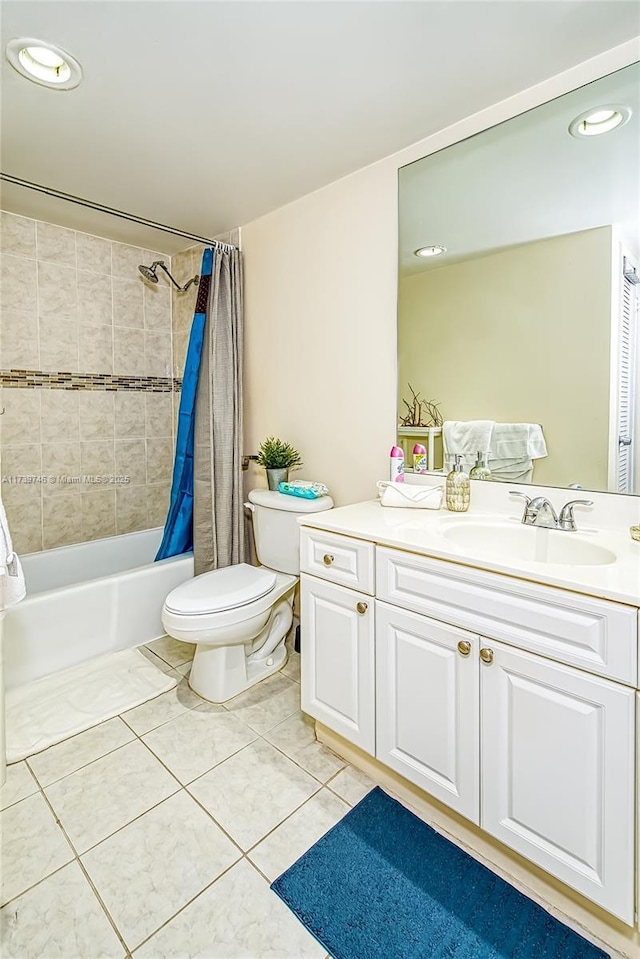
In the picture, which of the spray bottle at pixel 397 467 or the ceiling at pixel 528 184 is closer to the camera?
the ceiling at pixel 528 184

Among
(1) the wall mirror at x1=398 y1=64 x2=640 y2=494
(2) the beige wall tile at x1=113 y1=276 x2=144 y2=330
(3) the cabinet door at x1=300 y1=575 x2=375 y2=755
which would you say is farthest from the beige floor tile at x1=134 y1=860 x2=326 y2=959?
(2) the beige wall tile at x1=113 y1=276 x2=144 y2=330

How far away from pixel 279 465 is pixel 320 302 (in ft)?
2.59

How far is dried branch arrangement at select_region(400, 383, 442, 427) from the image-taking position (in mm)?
1809

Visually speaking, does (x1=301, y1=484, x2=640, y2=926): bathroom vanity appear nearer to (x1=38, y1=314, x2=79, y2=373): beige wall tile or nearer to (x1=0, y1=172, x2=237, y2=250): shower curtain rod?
(x1=0, y1=172, x2=237, y2=250): shower curtain rod

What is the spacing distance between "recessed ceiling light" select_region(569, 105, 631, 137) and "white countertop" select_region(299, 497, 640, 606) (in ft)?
3.73

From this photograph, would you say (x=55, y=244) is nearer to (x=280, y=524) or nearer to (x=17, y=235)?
(x=17, y=235)

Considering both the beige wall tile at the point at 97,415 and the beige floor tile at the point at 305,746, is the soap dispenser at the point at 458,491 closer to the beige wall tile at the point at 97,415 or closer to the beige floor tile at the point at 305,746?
the beige floor tile at the point at 305,746

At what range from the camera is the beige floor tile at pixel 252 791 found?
136 centimetres

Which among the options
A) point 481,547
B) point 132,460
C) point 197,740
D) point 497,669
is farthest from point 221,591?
point 132,460

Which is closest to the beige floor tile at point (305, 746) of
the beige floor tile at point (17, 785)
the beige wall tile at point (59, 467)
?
the beige floor tile at point (17, 785)

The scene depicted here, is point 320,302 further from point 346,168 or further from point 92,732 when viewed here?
point 92,732

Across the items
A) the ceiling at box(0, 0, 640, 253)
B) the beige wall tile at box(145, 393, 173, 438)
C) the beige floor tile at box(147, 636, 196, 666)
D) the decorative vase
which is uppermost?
the ceiling at box(0, 0, 640, 253)

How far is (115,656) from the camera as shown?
2232mm

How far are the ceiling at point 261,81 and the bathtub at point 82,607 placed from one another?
1.79m
